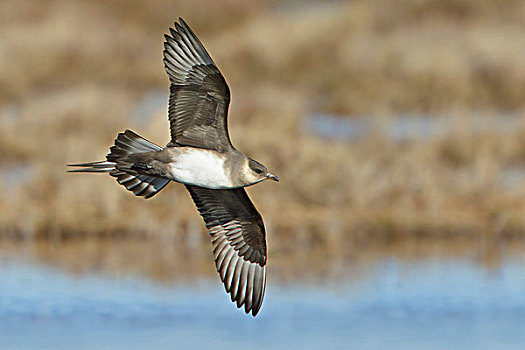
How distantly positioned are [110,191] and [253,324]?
7.90 ft

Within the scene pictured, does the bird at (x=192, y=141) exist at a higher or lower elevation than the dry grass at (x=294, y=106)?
lower

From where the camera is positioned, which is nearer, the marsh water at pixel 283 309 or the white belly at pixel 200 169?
the white belly at pixel 200 169

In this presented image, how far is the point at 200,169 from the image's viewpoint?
706 centimetres

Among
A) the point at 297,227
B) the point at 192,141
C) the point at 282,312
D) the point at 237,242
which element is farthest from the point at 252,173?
the point at 297,227

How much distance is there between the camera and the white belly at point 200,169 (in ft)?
23.1

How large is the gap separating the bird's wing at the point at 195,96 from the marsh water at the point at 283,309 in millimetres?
3412

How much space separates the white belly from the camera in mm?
7039

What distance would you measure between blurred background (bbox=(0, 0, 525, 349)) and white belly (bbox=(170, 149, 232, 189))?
348 centimetres

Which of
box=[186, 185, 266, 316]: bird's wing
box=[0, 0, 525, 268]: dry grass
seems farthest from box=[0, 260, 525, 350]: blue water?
box=[186, 185, 266, 316]: bird's wing

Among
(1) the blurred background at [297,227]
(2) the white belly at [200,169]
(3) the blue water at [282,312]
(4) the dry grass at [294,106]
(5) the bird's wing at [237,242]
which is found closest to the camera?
(2) the white belly at [200,169]

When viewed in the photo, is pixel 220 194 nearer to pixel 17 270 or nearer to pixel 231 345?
pixel 231 345

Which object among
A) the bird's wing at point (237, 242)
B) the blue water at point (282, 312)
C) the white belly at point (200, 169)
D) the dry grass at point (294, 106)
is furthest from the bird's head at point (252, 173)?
the dry grass at point (294, 106)

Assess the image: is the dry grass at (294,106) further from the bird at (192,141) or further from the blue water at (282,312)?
the bird at (192,141)

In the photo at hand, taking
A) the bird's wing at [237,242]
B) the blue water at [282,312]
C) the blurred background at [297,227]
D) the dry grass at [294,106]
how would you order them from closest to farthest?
the bird's wing at [237,242], the blue water at [282,312], the blurred background at [297,227], the dry grass at [294,106]
